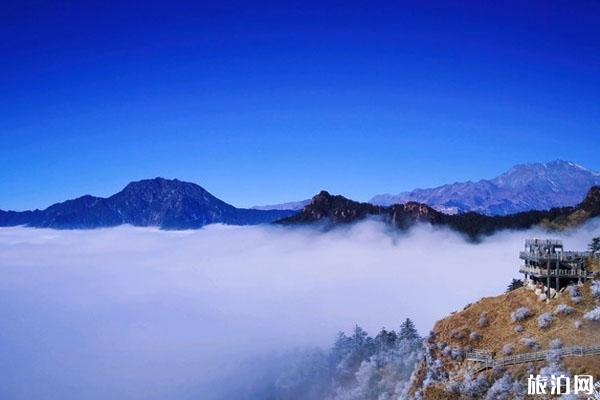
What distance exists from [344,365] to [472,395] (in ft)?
292

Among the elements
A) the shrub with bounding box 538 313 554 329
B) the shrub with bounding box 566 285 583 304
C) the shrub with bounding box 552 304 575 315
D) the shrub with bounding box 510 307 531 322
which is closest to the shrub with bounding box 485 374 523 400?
the shrub with bounding box 538 313 554 329

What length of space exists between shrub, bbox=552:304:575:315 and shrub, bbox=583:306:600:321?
1.99 meters

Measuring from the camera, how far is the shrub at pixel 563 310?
72.8 meters

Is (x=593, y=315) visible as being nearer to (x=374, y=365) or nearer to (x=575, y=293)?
(x=575, y=293)

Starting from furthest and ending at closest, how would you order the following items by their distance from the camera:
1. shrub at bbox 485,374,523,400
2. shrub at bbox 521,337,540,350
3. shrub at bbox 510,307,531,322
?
shrub at bbox 510,307,531,322 < shrub at bbox 521,337,540,350 < shrub at bbox 485,374,523,400

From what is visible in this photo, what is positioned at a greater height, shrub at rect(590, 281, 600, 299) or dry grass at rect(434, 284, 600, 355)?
shrub at rect(590, 281, 600, 299)

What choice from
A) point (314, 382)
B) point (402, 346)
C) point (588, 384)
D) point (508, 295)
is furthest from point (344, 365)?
point (588, 384)

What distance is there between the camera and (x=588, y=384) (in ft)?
197

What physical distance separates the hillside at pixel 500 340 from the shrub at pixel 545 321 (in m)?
0.37

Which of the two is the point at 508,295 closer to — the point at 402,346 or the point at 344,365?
the point at 402,346

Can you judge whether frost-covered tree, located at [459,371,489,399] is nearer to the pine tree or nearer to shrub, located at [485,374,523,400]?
shrub, located at [485,374,523,400]

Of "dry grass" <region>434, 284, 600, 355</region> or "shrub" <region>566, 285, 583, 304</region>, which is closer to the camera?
"dry grass" <region>434, 284, 600, 355</region>

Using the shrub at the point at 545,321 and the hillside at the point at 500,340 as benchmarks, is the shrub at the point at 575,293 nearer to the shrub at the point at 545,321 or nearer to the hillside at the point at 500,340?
the hillside at the point at 500,340

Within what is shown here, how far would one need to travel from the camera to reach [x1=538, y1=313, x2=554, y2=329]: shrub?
238ft
